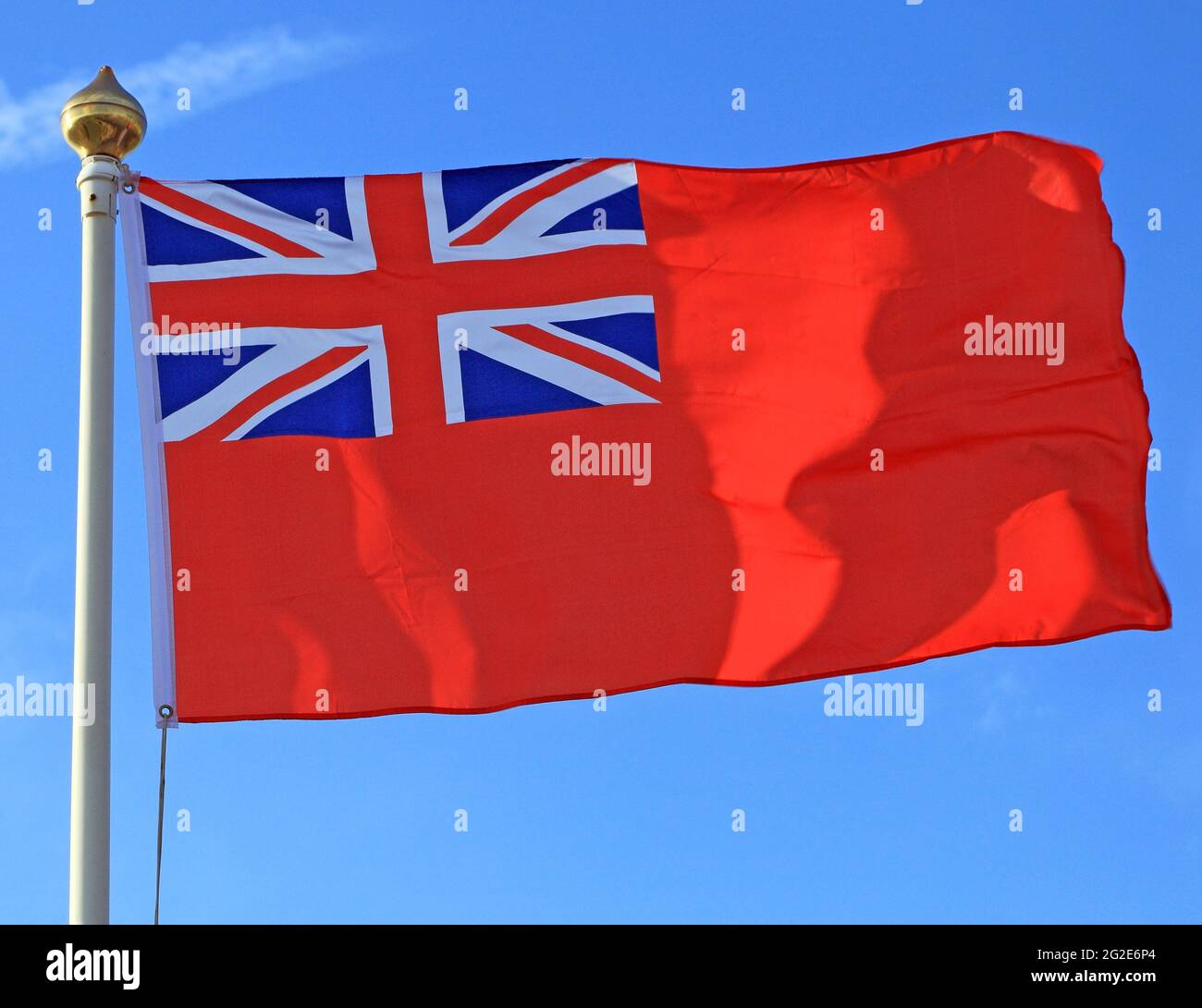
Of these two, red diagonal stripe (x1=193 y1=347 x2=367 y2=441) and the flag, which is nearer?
the flag

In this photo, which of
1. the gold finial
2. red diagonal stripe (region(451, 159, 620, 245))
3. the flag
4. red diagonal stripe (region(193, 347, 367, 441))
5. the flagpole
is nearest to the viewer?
the flagpole

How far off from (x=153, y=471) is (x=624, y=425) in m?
2.91

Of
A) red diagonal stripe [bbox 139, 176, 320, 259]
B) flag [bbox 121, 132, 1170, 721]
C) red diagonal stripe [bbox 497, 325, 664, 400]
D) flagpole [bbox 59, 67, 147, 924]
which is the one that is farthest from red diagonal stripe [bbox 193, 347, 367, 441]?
flagpole [bbox 59, 67, 147, 924]

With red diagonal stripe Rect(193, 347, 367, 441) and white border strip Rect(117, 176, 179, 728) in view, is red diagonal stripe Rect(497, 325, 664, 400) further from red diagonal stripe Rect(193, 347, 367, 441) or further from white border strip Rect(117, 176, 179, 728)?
white border strip Rect(117, 176, 179, 728)

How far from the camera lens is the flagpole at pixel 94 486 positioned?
1040 cm

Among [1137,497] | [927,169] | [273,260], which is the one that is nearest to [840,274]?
[927,169]

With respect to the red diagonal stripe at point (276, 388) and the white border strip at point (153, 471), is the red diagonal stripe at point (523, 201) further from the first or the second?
the white border strip at point (153, 471)

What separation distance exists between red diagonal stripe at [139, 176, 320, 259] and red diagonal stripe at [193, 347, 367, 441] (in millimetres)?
683

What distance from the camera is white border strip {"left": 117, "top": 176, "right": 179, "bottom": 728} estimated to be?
12305 mm

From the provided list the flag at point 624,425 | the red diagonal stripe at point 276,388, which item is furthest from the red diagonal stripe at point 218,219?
the red diagonal stripe at point 276,388

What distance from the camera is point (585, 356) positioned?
13.8 m

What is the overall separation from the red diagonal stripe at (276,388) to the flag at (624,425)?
2cm

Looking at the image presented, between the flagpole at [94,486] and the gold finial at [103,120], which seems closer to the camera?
the flagpole at [94,486]

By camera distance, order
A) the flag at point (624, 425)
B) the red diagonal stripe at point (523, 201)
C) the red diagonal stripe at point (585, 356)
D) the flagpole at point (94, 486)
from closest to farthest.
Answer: the flagpole at point (94, 486), the flag at point (624, 425), the red diagonal stripe at point (585, 356), the red diagonal stripe at point (523, 201)
